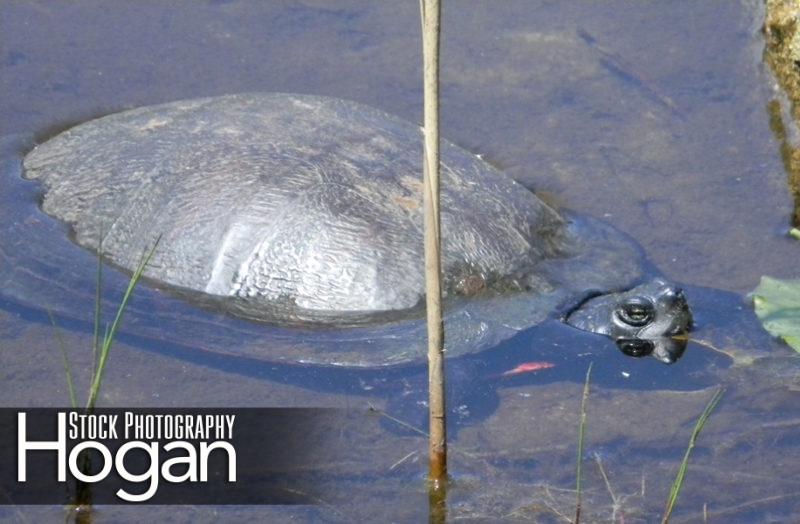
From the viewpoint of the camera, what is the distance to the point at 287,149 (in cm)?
392

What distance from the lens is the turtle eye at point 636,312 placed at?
3736 millimetres

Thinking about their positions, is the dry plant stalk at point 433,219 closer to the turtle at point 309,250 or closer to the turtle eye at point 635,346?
the turtle at point 309,250

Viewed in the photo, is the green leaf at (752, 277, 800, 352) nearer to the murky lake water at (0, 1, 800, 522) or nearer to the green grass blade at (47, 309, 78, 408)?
the murky lake water at (0, 1, 800, 522)

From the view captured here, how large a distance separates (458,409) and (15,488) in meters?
1.20

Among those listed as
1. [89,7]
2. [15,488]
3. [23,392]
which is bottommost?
[15,488]

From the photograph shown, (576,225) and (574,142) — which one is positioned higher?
(574,142)

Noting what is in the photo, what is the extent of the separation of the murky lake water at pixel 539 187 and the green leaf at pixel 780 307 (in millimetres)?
78

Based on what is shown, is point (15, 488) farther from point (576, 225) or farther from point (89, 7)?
point (89, 7)

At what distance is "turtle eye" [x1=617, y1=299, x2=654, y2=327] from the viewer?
3.74 meters

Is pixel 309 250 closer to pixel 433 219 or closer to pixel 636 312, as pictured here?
pixel 636 312

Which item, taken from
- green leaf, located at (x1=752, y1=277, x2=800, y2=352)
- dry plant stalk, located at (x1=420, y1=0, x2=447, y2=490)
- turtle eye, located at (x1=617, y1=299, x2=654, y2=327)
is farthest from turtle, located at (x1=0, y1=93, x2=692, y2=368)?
dry plant stalk, located at (x1=420, y1=0, x2=447, y2=490)

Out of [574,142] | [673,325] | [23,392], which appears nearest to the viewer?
[23,392]

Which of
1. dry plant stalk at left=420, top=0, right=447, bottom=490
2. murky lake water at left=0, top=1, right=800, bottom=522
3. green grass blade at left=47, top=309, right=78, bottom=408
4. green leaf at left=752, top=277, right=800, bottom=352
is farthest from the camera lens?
green leaf at left=752, top=277, right=800, bottom=352

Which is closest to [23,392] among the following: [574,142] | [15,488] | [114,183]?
[15,488]
